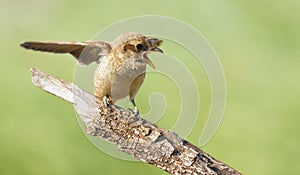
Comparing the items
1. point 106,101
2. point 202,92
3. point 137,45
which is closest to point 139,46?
point 137,45

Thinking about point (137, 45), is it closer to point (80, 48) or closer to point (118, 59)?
point (118, 59)

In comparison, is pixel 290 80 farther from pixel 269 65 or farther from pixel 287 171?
pixel 287 171

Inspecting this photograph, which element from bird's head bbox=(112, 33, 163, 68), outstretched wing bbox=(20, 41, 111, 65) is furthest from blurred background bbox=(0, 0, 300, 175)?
bird's head bbox=(112, 33, 163, 68)

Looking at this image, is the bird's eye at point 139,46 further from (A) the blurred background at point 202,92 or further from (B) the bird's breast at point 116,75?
(A) the blurred background at point 202,92

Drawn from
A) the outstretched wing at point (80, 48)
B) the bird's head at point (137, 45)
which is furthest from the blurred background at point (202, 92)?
the bird's head at point (137, 45)


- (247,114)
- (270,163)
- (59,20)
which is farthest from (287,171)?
(59,20)

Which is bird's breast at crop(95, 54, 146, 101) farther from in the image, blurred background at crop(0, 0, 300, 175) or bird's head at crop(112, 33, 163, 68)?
blurred background at crop(0, 0, 300, 175)
